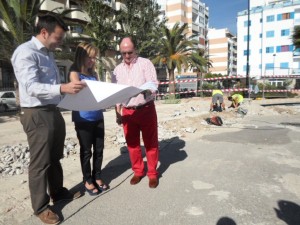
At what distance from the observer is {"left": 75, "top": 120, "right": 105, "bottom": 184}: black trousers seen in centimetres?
350

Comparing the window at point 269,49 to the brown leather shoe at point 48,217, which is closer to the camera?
the brown leather shoe at point 48,217

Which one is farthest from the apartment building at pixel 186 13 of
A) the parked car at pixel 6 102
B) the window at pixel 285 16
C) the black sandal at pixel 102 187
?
the black sandal at pixel 102 187

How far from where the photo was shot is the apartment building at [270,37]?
6212cm

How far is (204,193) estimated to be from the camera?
3664 mm

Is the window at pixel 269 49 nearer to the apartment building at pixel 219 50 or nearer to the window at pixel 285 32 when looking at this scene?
the window at pixel 285 32

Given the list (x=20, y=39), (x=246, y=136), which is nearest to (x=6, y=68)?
(x=20, y=39)

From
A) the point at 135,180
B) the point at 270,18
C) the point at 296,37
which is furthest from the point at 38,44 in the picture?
the point at 270,18

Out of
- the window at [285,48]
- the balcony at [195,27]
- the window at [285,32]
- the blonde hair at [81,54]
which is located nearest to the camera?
the blonde hair at [81,54]

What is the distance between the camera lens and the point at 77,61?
344 cm

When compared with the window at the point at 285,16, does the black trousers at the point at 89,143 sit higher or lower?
Answer: lower

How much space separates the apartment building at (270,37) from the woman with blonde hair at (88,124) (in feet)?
204

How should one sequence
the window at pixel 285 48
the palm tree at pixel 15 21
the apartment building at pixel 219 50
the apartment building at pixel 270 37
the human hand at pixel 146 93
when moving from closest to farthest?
the human hand at pixel 146 93, the palm tree at pixel 15 21, the apartment building at pixel 270 37, the window at pixel 285 48, the apartment building at pixel 219 50

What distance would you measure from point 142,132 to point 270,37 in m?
69.7

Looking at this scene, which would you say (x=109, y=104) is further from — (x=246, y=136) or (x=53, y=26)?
(x=246, y=136)
